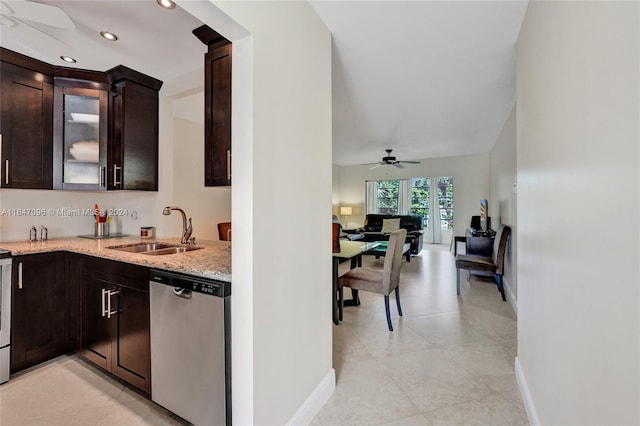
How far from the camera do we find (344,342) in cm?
257

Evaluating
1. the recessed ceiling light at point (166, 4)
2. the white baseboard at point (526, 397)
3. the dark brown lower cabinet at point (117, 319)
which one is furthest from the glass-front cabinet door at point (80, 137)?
the white baseboard at point (526, 397)

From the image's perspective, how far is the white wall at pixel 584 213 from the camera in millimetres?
718

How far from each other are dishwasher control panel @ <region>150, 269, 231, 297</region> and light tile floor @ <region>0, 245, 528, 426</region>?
0.86m

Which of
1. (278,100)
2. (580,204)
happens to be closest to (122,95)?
(278,100)

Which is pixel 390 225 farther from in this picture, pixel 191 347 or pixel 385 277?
pixel 191 347

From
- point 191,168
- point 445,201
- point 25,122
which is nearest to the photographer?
point 25,122

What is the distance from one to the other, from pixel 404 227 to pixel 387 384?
19.6ft

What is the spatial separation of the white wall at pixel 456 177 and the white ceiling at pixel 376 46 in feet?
14.4

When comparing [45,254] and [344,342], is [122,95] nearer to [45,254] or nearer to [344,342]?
[45,254]

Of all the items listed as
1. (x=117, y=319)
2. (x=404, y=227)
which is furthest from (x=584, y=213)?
(x=404, y=227)

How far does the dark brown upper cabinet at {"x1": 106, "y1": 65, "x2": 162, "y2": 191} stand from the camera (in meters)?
2.57

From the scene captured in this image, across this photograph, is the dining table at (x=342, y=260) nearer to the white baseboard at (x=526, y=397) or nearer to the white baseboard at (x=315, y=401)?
the white baseboard at (x=315, y=401)

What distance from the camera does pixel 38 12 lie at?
1.49m

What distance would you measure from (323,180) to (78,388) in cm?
223
